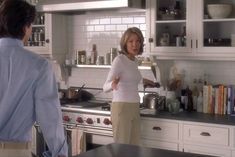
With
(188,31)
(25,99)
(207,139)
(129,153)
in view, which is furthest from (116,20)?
(25,99)

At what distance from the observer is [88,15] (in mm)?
4945

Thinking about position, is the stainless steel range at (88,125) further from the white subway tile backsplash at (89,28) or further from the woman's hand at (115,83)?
the white subway tile backsplash at (89,28)

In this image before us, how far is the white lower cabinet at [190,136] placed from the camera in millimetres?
3516

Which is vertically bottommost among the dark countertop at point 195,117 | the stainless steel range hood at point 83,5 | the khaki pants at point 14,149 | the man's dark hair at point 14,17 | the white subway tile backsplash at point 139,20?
the dark countertop at point 195,117

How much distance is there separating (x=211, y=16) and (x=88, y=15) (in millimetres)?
1649

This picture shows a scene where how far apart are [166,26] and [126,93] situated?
827 millimetres

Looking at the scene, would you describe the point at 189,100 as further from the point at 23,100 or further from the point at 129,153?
the point at 23,100

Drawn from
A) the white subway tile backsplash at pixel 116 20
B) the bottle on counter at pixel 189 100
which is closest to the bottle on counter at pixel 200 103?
the bottle on counter at pixel 189 100

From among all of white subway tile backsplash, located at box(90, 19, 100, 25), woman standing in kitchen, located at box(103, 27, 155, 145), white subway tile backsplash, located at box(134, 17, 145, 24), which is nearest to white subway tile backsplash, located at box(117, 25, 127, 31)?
white subway tile backsplash, located at box(134, 17, 145, 24)

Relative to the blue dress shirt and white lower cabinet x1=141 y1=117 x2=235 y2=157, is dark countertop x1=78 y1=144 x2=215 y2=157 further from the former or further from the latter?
white lower cabinet x1=141 y1=117 x2=235 y2=157

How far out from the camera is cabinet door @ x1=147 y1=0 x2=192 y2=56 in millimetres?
4004

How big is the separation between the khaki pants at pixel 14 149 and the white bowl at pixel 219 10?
2309 mm

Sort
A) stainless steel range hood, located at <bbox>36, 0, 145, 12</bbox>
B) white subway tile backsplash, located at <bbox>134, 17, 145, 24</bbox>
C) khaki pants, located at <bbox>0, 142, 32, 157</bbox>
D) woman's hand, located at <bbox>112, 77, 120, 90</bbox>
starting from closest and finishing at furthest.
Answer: khaki pants, located at <bbox>0, 142, 32, 157</bbox>, woman's hand, located at <bbox>112, 77, 120, 90</bbox>, stainless steel range hood, located at <bbox>36, 0, 145, 12</bbox>, white subway tile backsplash, located at <bbox>134, 17, 145, 24</bbox>

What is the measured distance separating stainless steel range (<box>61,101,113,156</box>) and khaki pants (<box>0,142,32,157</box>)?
2014 millimetres
